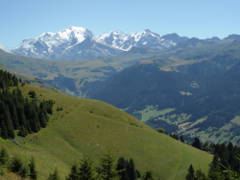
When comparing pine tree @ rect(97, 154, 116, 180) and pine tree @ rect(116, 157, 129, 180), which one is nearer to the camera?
pine tree @ rect(97, 154, 116, 180)

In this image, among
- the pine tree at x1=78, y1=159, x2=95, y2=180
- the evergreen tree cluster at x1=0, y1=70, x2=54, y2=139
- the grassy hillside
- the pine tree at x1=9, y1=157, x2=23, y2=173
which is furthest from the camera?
the grassy hillside

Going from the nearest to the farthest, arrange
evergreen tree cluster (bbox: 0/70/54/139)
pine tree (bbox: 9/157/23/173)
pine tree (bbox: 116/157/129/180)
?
pine tree (bbox: 9/157/23/173)
pine tree (bbox: 116/157/129/180)
evergreen tree cluster (bbox: 0/70/54/139)

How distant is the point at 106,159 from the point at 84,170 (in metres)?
3.38

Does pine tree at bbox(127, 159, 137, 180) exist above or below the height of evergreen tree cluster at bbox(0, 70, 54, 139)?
below

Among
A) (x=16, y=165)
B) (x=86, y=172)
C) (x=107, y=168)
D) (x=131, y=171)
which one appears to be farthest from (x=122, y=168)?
(x=16, y=165)

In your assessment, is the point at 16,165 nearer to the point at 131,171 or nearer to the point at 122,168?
the point at 122,168

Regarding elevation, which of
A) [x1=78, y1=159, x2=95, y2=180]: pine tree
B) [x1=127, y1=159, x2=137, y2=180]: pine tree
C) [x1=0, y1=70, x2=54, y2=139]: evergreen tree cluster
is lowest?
[x1=127, y1=159, x2=137, y2=180]: pine tree

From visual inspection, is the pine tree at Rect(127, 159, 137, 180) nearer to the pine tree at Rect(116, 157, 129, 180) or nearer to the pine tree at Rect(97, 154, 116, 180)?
the pine tree at Rect(116, 157, 129, 180)

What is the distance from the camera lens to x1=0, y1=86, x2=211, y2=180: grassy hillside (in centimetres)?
9912

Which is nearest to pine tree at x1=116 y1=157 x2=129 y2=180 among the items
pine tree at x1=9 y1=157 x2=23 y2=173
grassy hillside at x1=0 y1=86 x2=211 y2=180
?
grassy hillside at x1=0 y1=86 x2=211 y2=180

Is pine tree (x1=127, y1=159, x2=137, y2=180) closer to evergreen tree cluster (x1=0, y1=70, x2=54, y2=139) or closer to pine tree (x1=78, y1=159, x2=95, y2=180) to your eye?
evergreen tree cluster (x1=0, y1=70, x2=54, y2=139)

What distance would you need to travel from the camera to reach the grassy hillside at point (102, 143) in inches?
3903

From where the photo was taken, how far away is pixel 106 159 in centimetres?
4016

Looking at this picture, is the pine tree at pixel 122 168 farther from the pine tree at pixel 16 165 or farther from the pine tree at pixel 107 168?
the pine tree at pixel 16 165
